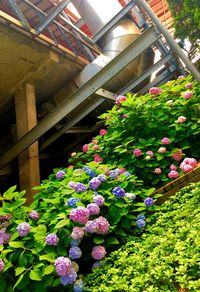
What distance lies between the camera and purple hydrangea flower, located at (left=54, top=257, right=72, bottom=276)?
1.56 meters

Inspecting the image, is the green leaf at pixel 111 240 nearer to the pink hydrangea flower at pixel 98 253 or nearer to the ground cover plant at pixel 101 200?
the ground cover plant at pixel 101 200

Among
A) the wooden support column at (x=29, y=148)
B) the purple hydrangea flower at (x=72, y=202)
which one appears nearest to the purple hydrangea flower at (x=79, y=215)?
the purple hydrangea flower at (x=72, y=202)

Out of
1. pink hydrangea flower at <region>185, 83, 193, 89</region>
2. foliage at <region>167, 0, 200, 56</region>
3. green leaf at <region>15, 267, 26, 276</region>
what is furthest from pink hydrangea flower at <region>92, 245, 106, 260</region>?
foliage at <region>167, 0, 200, 56</region>

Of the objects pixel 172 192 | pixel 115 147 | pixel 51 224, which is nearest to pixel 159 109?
pixel 115 147

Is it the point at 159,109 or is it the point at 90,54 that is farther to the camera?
the point at 90,54

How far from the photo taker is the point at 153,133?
3084 millimetres

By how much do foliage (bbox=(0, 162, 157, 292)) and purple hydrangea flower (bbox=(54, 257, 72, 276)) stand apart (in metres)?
0.06

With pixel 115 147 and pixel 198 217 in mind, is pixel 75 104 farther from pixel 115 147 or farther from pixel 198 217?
pixel 198 217

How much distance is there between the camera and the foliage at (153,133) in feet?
9.04

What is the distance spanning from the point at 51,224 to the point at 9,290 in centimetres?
45

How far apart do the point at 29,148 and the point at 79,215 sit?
297 cm

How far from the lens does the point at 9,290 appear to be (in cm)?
163

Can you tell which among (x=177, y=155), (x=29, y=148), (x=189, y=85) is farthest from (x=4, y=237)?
(x=29, y=148)

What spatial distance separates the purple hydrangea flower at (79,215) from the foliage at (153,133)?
0.99 metres
